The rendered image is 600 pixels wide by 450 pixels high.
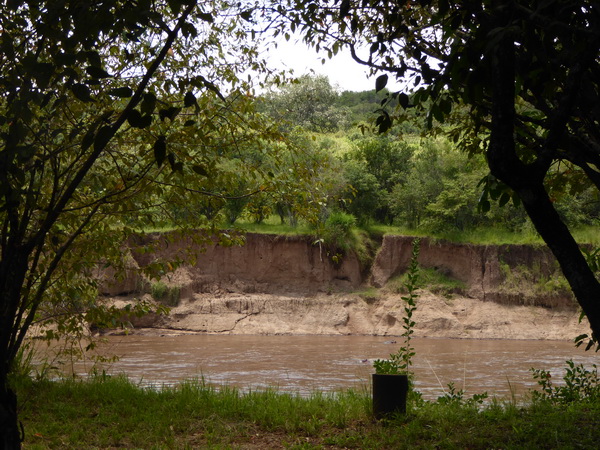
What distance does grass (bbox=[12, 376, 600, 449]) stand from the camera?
5.62 metres

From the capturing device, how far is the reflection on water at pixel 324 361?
45.9 feet

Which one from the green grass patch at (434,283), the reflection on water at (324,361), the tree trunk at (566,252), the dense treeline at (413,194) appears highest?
the dense treeline at (413,194)

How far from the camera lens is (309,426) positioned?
6.22m

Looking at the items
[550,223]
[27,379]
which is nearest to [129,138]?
[27,379]

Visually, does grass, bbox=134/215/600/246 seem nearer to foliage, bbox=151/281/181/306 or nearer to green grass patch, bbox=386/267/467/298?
green grass patch, bbox=386/267/467/298

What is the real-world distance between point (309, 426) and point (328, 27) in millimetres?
4341

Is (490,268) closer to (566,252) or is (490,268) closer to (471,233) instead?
(471,233)

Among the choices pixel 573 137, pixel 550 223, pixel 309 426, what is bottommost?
pixel 309 426

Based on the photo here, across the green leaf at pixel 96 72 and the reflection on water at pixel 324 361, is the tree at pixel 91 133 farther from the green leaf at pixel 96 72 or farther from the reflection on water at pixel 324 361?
the reflection on water at pixel 324 361

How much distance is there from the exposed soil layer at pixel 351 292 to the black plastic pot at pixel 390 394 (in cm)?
2412

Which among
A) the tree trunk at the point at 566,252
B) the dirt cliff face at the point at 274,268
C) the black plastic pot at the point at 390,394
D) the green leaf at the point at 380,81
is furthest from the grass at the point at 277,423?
the dirt cliff face at the point at 274,268

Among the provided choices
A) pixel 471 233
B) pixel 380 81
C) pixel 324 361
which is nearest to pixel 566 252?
pixel 380 81

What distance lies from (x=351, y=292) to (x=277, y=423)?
1122 inches

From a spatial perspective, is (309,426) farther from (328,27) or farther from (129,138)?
(328,27)
